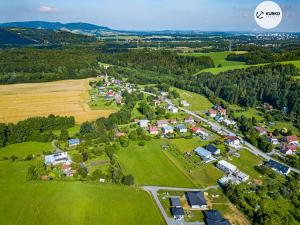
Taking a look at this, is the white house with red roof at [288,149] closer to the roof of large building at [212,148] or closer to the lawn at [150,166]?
the roof of large building at [212,148]

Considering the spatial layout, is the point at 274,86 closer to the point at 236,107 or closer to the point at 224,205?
the point at 236,107

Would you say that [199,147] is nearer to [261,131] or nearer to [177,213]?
[261,131]

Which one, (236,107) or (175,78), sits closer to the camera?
(236,107)

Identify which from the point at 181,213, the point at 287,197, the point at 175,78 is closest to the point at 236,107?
the point at 175,78

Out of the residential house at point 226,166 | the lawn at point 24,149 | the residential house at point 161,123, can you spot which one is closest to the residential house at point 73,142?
the lawn at point 24,149

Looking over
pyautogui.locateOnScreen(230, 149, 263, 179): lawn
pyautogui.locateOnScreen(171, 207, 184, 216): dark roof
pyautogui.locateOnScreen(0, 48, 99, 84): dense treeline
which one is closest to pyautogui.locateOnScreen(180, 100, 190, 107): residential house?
pyautogui.locateOnScreen(230, 149, 263, 179): lawn

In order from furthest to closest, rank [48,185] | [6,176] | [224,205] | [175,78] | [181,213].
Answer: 1. [175,78]
2. [6,176]
3. [48,185]
4. [224,205]
5. [181,213]

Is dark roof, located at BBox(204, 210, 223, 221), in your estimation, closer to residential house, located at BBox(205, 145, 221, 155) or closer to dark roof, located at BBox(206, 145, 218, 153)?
residential house, located at BBox(205, 145, 221, 155)
